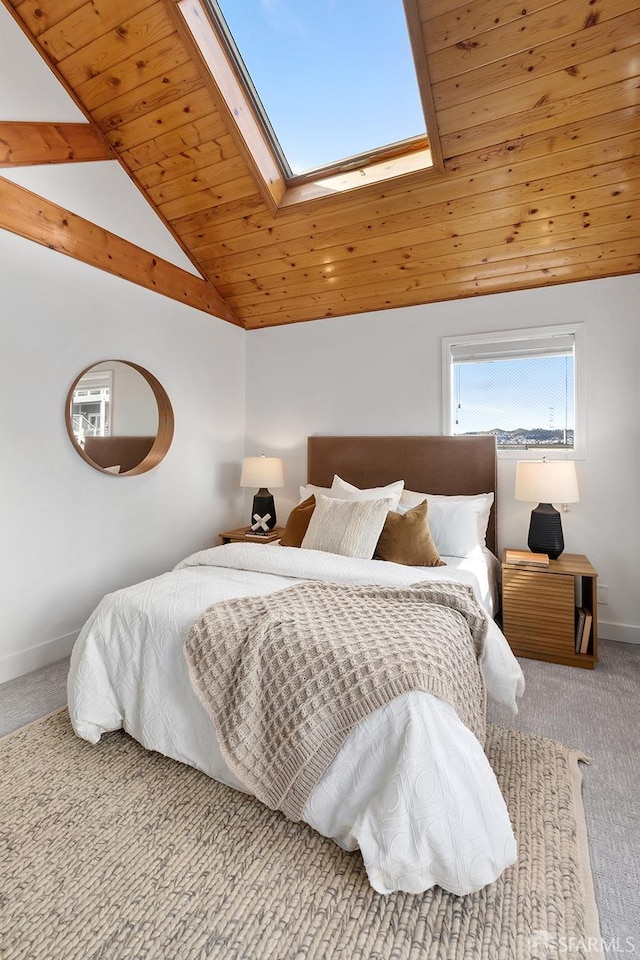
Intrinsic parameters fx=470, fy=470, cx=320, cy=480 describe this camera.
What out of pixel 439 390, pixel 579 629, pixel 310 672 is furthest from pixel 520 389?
pixel 310 672

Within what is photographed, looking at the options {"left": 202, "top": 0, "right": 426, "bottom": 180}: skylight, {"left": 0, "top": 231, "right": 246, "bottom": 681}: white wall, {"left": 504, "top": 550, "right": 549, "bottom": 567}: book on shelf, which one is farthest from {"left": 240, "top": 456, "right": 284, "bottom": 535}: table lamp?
{"left": 202, "top": 0, "right": 426, "bottom": 180}: skylight

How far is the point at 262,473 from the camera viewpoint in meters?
3.65

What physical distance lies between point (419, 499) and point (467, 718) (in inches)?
70.8

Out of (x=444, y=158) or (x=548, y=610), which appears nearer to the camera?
(x=444, y=158)

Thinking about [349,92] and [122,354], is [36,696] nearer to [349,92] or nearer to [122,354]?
[122,354]

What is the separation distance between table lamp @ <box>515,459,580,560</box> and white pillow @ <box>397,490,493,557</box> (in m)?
0.26

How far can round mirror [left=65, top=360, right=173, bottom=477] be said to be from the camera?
2801 mm

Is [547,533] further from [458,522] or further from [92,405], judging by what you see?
[92,405]

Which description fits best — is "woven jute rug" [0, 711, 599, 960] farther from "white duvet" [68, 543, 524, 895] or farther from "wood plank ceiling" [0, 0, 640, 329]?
"wood plank ceiling" [0, 0, 640, 329]

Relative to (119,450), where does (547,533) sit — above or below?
below

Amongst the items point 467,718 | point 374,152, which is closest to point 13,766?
point 467,718

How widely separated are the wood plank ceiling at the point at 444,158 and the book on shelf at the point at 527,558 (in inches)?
69.7

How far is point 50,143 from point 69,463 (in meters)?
1.76

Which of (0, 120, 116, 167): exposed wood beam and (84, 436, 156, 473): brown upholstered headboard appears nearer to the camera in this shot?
(0, 120, 116, 167): exposed wood beam
